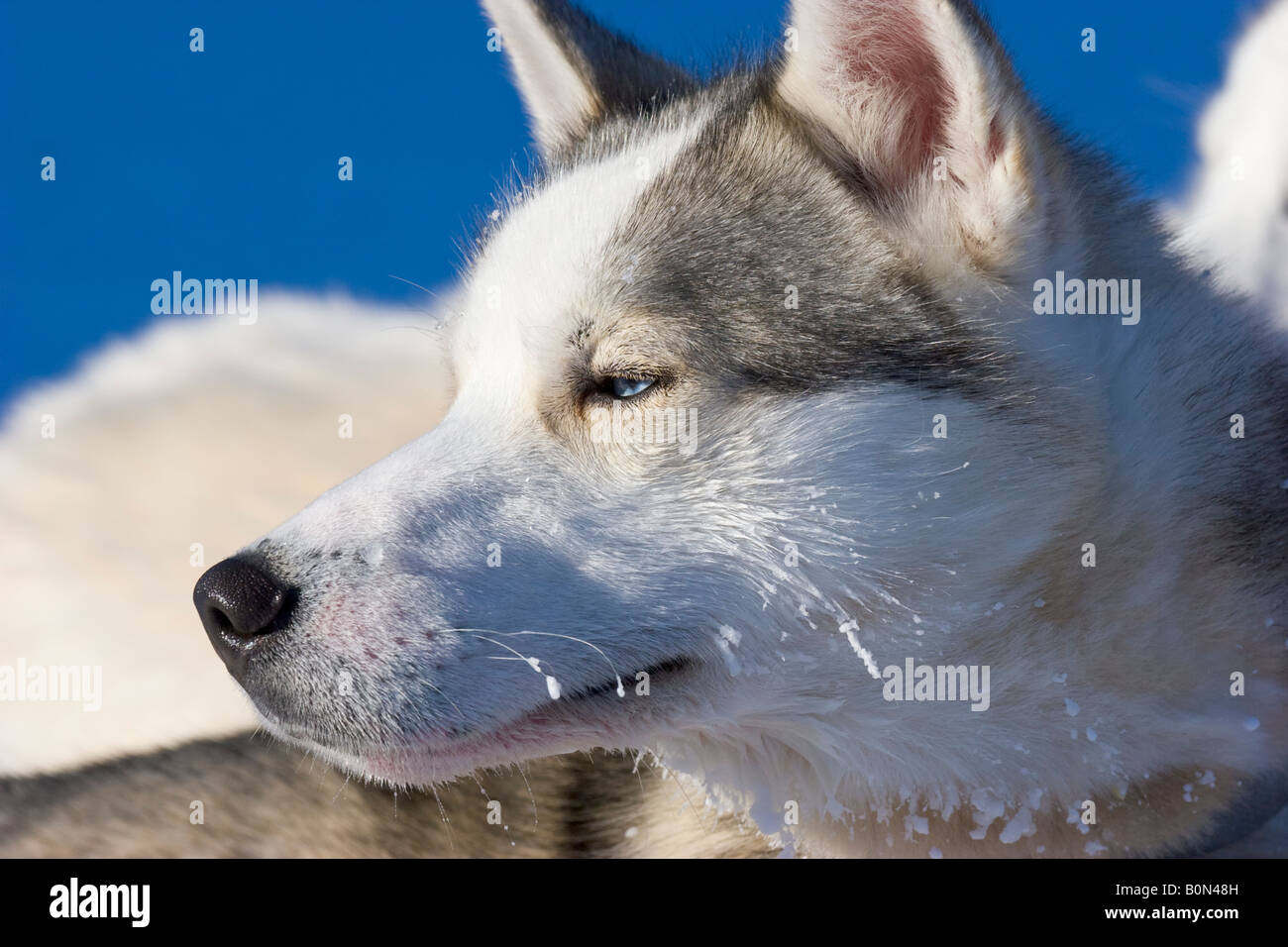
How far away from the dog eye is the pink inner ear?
2.47 feet

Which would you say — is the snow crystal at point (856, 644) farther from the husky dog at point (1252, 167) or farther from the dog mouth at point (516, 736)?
the husky dog at point (1252, 167)

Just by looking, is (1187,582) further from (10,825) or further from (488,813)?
(10,825)

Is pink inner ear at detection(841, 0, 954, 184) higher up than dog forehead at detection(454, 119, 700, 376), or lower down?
higher up

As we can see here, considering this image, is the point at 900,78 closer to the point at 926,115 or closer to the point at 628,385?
the point at 926,115

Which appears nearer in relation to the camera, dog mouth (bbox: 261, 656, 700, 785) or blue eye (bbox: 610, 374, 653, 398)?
dog mouth (bbox: 261, 656, 700, 785)

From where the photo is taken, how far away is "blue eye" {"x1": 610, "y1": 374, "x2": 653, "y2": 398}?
2.27 meters

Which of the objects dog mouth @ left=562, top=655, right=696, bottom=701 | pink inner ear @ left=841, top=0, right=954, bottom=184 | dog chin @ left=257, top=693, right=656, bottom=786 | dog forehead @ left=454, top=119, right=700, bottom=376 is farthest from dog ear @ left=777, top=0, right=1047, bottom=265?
dog chin @ left=257, top=693, right=656, bottom=786

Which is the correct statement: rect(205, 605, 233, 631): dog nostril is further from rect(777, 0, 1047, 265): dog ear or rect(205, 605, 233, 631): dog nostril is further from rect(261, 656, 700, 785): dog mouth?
rect(777, 0, 1047, 265): dog ear

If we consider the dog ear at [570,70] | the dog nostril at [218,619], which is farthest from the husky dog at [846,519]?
the dog ear at [570,70]

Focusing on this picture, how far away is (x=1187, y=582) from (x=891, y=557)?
71 cm

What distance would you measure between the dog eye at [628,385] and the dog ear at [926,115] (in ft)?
2.25

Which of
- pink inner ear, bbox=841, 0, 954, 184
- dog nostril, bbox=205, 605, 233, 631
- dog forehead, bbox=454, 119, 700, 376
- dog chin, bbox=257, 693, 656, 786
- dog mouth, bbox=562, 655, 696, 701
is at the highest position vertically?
pink inner ear, bbox=841, 0, 954, 184

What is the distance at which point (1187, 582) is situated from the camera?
2420 millimetres
